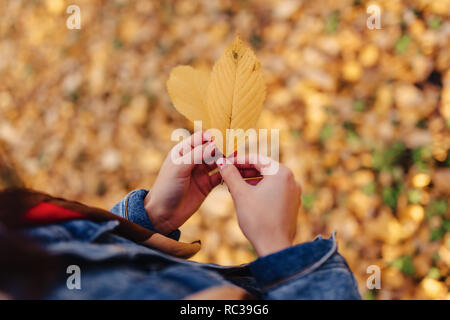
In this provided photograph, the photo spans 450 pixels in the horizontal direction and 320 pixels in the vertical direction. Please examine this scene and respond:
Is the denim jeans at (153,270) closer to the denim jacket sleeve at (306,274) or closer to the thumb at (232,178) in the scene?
the denim jacket sleeve at (306,274)

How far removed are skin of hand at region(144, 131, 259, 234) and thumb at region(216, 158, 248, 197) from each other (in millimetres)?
59

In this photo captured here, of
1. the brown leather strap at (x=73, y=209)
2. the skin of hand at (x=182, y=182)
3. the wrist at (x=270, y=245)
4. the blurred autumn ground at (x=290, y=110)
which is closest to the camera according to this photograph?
the brown leather strap at (x=73, y=209)

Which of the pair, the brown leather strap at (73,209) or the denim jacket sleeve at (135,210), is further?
the denim jacket sleeve at (135,210)

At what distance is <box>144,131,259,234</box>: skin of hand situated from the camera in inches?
30.8

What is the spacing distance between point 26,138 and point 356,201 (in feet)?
4.73

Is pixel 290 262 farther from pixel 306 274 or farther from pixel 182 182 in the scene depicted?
pixel 182 182

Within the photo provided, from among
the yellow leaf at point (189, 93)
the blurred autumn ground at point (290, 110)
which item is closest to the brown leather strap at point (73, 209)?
the yellow leaf at point (189, 93)

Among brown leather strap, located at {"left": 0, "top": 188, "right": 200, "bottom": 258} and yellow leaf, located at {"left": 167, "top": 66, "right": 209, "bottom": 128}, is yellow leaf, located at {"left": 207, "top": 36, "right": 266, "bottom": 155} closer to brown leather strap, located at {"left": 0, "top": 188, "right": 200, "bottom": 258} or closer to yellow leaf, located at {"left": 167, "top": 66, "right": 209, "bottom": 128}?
yellow leaf, located at {"left": 167, "top": 66, "right": 209, "bottom": 128}

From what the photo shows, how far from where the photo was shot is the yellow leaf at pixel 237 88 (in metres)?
0.66

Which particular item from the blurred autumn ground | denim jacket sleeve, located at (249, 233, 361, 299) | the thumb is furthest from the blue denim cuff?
the blurred autumn ground

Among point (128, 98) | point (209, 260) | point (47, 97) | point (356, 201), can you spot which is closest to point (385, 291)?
point (356, 201)

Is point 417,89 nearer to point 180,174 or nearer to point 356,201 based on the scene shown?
point 356,201

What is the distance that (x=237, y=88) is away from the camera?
667 mm

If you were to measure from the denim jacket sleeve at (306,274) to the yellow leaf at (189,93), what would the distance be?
0.28m
